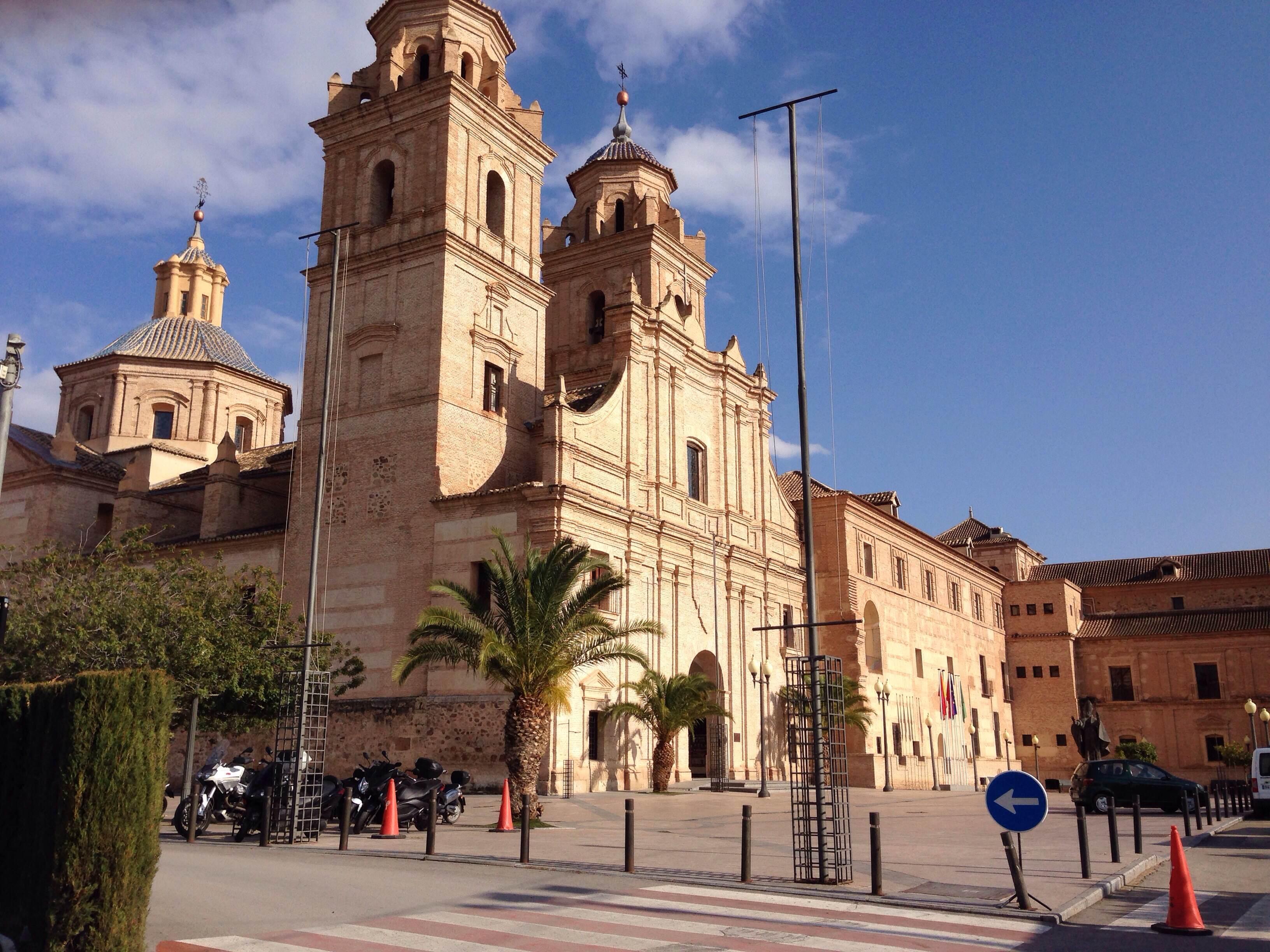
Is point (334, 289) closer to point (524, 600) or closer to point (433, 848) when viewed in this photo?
point (524, 600)

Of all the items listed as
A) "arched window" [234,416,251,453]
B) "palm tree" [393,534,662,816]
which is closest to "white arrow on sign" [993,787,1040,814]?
"palm tree" [393,534,662,816]

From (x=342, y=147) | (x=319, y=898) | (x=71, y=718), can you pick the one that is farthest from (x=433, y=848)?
(x=342, y=147)

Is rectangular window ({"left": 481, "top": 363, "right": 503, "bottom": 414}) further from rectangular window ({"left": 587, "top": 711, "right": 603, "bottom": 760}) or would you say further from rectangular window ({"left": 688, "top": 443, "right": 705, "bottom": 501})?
rectangular window ({"left": 587, "top": 711, "right": 603, "bottom": 760})

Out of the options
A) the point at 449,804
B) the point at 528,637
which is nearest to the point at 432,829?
the point at 449,804

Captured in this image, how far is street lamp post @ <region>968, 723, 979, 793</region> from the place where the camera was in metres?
52.3

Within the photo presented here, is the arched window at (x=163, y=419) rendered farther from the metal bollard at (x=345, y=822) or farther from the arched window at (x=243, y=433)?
the metal bollard at (x=345, y=822)

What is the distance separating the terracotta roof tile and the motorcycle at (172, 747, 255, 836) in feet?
179

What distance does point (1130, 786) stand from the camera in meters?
25.5

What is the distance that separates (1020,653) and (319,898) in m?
59.1

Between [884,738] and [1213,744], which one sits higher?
[884,738]

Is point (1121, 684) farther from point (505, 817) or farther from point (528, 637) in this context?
point (505, 817)

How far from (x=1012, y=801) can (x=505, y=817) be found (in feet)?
34.4

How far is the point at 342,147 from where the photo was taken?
3759 cm

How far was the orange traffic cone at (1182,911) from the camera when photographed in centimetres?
964
